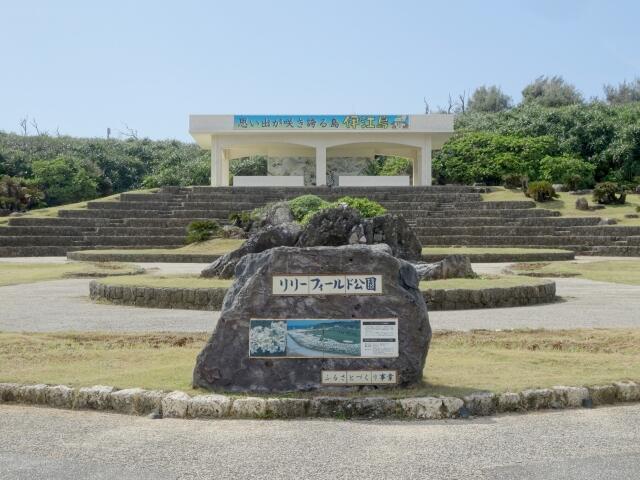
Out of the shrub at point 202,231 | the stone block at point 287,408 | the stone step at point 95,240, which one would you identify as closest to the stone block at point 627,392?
the stone block at point 287,408

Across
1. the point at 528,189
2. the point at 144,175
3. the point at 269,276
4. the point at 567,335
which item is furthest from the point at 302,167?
the point at 269,276

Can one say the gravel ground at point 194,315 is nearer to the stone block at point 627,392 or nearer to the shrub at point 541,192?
the stone block at point 627,392

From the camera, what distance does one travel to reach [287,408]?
521cm

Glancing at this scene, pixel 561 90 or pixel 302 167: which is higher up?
pixel 561 90

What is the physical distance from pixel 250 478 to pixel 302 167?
42.1m

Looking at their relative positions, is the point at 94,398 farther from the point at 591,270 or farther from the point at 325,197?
the point at 325,197

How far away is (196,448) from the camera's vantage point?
14.5 ft

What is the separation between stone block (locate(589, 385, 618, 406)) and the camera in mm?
5523

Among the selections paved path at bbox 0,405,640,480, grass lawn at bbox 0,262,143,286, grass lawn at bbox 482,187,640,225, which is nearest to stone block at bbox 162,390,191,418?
paved path at bbox 0,405,640,480

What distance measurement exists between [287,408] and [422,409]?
33.9 inches

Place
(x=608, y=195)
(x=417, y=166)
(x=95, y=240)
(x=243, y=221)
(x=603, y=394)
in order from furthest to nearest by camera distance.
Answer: (x=417, y=166), (x=608, y=195), (x=95, y=240), (x=243, y=221), (x=603, y=394)

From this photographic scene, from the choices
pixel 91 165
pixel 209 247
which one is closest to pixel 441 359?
pixel 209 247

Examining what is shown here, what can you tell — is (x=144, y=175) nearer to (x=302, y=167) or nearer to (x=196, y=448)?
(x=302, y=167)

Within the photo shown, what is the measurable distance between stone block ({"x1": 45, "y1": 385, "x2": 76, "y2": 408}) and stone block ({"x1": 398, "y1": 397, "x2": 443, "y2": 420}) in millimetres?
2244
